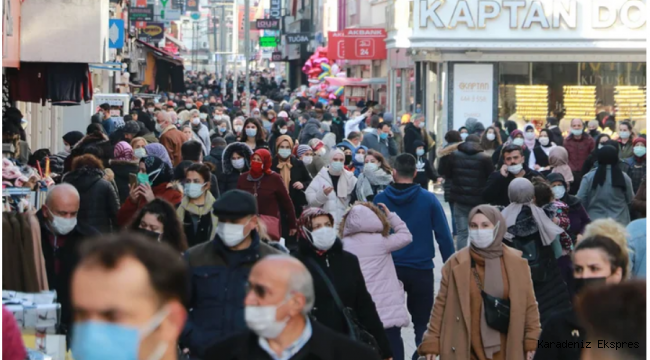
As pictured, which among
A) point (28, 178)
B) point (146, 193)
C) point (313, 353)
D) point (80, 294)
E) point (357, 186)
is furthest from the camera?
point (357, 186)

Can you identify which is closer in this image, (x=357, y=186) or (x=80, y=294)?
(x=80, y=294)

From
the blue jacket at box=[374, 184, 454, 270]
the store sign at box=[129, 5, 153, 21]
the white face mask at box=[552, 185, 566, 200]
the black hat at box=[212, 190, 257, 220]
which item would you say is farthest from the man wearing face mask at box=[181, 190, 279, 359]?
the store sign at box=[129, 5, 153, 21]

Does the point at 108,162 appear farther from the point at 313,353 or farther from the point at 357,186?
the point at 313,353

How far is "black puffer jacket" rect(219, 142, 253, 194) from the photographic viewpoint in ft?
42.8

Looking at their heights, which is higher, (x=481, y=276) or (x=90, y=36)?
(x=90, y=36)

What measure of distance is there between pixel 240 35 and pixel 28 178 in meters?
182

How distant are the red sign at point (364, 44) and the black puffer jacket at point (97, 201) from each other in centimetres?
2881

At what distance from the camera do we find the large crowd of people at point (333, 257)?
3.78m

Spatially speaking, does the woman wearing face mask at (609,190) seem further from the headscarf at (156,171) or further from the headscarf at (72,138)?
the headscarf at (72,138)

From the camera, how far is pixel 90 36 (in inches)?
579

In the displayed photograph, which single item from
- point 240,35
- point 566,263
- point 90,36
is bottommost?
point 566,263

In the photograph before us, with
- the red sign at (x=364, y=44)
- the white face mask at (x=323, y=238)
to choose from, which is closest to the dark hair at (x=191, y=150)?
the white face mask at (x=323, y=238)

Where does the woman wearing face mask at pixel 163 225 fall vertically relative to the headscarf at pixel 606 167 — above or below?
below

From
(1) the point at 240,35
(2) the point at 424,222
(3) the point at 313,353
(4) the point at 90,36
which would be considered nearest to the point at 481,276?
(2) the point at 424,222
